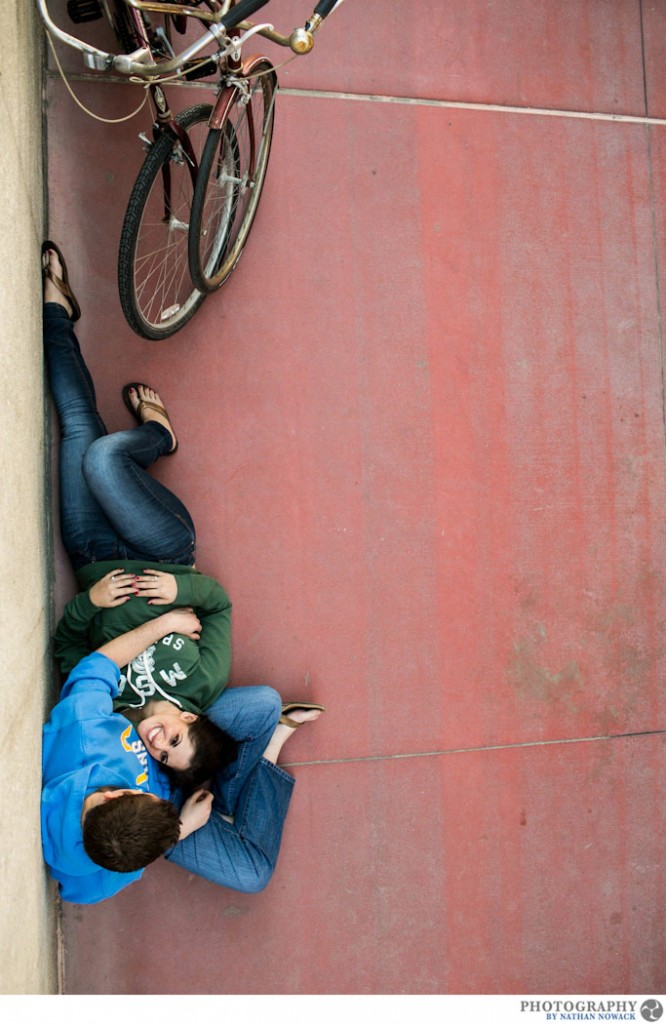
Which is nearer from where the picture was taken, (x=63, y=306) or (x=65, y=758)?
(x=65, y=758)

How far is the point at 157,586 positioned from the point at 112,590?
0.44 ft

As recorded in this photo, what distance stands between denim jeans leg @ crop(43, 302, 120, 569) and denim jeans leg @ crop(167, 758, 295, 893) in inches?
36.2

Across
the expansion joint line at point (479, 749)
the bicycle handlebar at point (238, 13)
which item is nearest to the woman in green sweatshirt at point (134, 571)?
the expansion joint line at point (479, 749)

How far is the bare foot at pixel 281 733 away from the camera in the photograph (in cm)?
289

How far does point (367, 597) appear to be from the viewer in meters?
3.05

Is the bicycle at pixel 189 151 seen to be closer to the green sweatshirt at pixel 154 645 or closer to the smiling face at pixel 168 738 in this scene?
the green sweatshirt at pixel 154 645

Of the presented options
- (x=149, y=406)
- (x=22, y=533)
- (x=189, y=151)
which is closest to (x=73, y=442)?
(x=149, y=406)

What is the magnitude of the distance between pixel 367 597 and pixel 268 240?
4.35 ft

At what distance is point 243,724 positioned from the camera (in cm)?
281

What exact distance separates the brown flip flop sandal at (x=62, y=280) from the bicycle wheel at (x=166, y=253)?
0.68ft

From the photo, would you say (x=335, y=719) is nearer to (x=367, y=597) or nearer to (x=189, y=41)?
(x=367, y=597)

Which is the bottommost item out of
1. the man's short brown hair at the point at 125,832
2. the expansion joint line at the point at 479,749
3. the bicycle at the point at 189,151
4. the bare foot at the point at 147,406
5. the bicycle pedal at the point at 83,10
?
the expansion joint line at the point at 479,749

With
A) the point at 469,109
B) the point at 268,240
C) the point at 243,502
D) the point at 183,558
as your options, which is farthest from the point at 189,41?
the point at 183,558

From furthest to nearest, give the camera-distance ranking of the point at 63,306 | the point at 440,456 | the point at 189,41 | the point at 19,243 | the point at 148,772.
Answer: the point at 440,456 → the point at 189,41 → the point at 63,306 → the point at 148,772 → the point at 19,243
